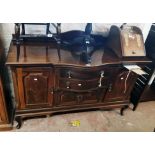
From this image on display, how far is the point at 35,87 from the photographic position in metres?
1.55

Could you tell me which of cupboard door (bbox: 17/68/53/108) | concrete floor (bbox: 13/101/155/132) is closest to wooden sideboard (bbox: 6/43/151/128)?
cupboard door (bbox: 17/68/53/108)

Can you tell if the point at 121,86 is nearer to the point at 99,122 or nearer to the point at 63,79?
the point at 99,122

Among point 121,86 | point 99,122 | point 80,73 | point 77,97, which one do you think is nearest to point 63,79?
point 80,73

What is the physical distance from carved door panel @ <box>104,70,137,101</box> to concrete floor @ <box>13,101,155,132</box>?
0.88ft

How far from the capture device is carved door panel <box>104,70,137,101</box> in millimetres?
1714

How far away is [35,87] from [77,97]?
403mm

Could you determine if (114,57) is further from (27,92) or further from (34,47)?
(27,92)

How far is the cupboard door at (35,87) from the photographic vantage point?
→ 4.78ft

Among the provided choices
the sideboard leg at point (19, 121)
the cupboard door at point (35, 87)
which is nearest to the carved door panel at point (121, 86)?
the cupboard door at point (35, 87)

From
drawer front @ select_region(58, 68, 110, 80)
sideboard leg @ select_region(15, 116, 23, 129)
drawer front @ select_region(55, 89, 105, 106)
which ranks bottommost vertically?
sideboard leg @ select_region(15, 116, 23, 129)

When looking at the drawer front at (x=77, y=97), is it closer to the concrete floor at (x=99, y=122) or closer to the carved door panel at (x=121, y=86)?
the carved door panel at (x=121, y=86)

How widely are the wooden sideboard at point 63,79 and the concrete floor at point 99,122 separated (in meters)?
0.17

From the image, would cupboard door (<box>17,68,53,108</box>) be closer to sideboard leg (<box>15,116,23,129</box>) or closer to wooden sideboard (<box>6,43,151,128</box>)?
wooden sideboard (<box>6,43,151,128</box>)
